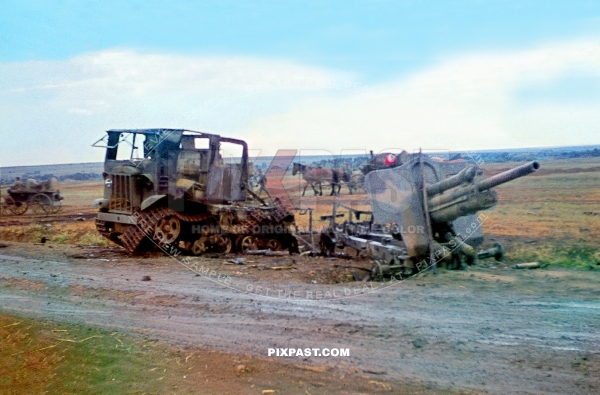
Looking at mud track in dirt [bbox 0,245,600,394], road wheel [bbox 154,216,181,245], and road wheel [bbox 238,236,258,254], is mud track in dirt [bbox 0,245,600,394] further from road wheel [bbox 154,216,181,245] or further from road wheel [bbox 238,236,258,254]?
road wheel [bbox 238,236,258,254]

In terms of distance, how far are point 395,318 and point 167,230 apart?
20.9 ft

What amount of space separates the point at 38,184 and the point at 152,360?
19191 mm

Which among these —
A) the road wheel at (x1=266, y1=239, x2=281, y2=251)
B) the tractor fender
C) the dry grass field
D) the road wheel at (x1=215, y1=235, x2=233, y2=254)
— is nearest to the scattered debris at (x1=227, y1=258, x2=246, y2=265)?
the road wheel at (x1=215, y1=235, x2=233, y2=254)

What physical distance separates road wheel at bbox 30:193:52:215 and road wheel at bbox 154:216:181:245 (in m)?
12.9

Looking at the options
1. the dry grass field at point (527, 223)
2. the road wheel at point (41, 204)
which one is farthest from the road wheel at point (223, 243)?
the road wheel at point (41, 204)

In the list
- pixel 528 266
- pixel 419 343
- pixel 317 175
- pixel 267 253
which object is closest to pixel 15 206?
pixel 317 175

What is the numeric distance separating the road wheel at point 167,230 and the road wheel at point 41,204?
12868 millimetres

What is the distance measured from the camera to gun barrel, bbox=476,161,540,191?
6.36 meters

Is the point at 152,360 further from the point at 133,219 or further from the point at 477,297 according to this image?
the point at 133,219

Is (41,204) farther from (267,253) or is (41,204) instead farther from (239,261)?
(239,261)

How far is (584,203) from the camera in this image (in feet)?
63.6

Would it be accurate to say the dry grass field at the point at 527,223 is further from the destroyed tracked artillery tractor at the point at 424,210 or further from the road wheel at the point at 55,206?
the destroyed tracked artillery tractor at the point at 424,210

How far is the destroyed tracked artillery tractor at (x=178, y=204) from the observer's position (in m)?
10.8

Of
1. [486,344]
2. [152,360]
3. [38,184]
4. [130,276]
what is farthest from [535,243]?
[38,184]
